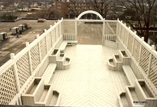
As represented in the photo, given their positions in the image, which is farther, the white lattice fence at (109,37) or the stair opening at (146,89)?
the white lattice fence at (109,37)

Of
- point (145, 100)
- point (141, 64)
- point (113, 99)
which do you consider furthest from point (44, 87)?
point (141, 64)

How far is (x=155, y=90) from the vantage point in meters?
4.69

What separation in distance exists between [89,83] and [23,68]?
2.83 meters

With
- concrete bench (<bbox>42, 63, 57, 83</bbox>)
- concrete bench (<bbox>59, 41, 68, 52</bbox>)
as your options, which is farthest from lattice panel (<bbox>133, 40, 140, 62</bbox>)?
concrete bench (<bbox>59, 41, 68, 52</bbox>)

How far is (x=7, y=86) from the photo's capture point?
3.89m

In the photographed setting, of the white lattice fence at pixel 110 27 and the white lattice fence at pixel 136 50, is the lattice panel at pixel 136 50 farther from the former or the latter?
the white lattice fence at pixel 110 27

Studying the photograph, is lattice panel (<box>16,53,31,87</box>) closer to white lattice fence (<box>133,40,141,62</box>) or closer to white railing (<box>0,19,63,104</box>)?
white railing (<box>0,19,63,104</box>)

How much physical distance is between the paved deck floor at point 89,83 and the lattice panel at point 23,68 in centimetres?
147

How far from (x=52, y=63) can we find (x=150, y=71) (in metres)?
4.40

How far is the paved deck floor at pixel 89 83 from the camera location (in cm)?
551

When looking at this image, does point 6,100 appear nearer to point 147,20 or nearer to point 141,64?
point 141,64

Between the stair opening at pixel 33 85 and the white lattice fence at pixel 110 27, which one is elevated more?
the white lattice fence at pixel 110 27

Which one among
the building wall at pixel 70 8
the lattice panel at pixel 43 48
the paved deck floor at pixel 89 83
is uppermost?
the building wall at pixel 70 8

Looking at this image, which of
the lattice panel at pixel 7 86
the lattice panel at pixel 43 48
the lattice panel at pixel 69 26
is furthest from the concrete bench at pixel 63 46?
the lattice panel at pixel 7 86
